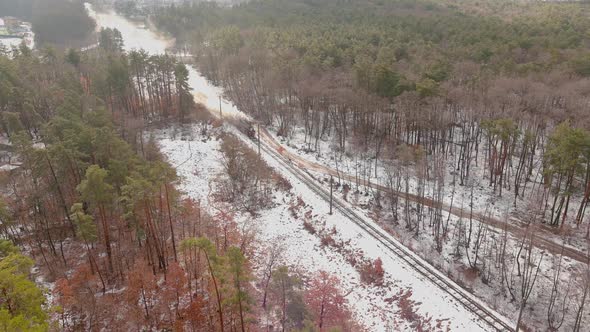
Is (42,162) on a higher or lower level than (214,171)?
higher

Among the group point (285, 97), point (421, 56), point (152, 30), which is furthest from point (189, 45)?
point (421, 56)

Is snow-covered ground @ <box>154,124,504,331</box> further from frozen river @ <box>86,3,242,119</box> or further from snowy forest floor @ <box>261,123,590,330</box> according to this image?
frozen river @ <box>86,3,242,119</box>

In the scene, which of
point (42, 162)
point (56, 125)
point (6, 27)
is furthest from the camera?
point (6, 27)

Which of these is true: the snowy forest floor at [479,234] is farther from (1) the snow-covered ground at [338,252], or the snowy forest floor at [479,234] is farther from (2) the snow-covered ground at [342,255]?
(1) the snow-covered ground at [338,252]

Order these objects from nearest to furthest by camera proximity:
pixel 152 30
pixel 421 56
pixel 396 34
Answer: pixel 421 56, pixel 396 34, pixel 152 30

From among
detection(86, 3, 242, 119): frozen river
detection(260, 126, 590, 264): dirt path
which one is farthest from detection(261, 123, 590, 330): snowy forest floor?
detection(86, 3, 242, 119): frozen river

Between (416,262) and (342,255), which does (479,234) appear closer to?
(416,262)

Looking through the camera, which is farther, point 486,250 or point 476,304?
point 486,250

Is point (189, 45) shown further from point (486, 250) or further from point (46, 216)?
point (486, 250)
